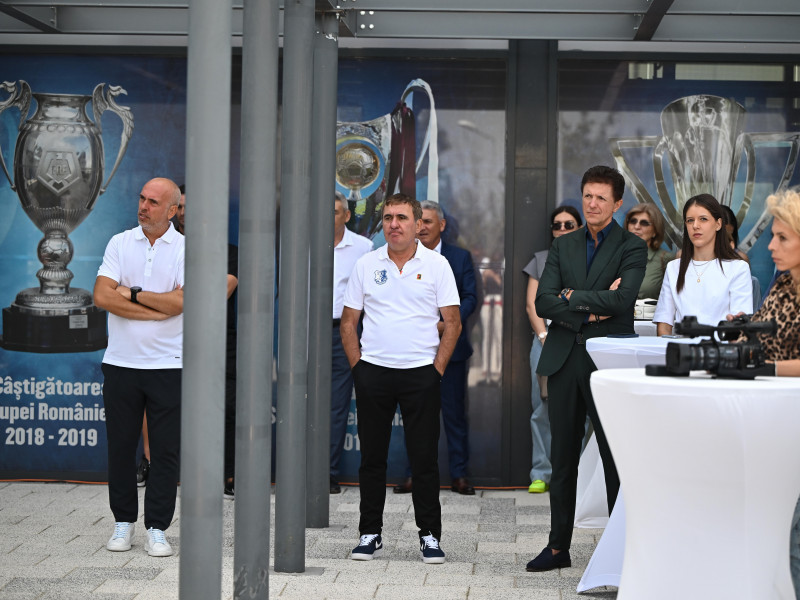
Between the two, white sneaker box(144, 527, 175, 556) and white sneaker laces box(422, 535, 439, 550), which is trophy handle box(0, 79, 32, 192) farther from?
white sneaker laces box(422, 535, 439, 550)

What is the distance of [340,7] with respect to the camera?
6.83 m

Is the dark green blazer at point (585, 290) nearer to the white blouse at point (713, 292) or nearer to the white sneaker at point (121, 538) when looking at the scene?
the white blouse at point (713, 292)

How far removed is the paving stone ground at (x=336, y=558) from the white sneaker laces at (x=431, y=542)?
0.33 ft

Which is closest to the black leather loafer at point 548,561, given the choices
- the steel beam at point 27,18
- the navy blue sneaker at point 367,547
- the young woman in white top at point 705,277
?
the navy blue sneaker at point 367,547

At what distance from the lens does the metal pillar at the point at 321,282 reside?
6.55 m

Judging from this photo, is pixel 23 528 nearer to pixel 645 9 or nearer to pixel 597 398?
pixel 597 398

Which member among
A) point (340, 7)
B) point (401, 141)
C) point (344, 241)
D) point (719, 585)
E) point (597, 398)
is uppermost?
point (340, 7)

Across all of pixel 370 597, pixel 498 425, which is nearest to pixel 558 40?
pixel 498 425

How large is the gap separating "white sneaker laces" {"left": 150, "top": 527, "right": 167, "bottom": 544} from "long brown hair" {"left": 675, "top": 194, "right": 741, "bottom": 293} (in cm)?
303

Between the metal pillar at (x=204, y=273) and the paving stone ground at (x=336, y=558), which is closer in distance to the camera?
the metal pillar at (x=204, y=273)

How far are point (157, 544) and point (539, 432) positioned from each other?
304cm

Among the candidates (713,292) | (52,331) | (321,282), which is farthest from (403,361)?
(52,331)

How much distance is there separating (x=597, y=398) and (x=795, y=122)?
16.5ft

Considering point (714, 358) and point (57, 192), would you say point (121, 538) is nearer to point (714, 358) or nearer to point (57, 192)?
point (57, 192)
